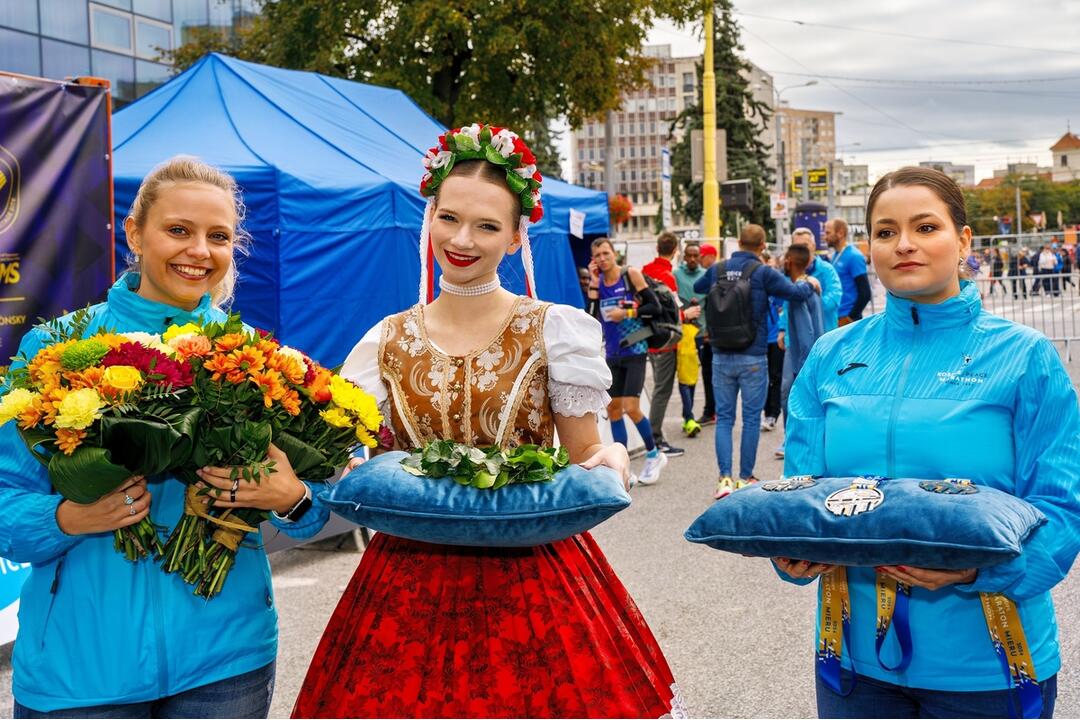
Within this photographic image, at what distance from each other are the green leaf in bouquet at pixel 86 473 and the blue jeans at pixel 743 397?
6068 millimetres

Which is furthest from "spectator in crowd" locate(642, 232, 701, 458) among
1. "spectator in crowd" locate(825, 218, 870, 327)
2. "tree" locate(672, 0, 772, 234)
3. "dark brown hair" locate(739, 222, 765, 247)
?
"tree" locate(672, 0, 772, 234)

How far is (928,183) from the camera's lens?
2359 mm

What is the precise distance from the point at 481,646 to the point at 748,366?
5920mm

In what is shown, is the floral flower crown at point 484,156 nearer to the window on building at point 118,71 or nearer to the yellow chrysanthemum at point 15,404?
the yellow chrysanthemum at point 15,404

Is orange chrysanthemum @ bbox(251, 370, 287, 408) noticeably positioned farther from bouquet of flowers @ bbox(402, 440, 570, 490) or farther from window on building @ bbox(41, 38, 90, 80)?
window on building @ bbox(41, 38, 90, 80)

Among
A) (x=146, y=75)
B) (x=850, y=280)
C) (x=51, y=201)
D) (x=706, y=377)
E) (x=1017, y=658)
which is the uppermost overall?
(x=146, y=75)

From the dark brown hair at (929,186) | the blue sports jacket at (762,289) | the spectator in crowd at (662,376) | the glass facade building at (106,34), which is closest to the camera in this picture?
the dark brown hair at (929,186)

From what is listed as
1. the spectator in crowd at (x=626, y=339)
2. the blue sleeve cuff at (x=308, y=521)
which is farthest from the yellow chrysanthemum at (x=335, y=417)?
the spectator in crowd at (x=626, y=339)

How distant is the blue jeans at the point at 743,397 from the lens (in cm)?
779

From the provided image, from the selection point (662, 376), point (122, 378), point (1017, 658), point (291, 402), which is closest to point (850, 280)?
point (662, 376)

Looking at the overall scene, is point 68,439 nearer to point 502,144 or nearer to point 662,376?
point 502,144

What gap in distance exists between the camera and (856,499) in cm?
208

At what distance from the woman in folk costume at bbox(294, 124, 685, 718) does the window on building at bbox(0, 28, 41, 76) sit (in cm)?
2449

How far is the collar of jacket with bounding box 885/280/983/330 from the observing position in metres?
2.29
